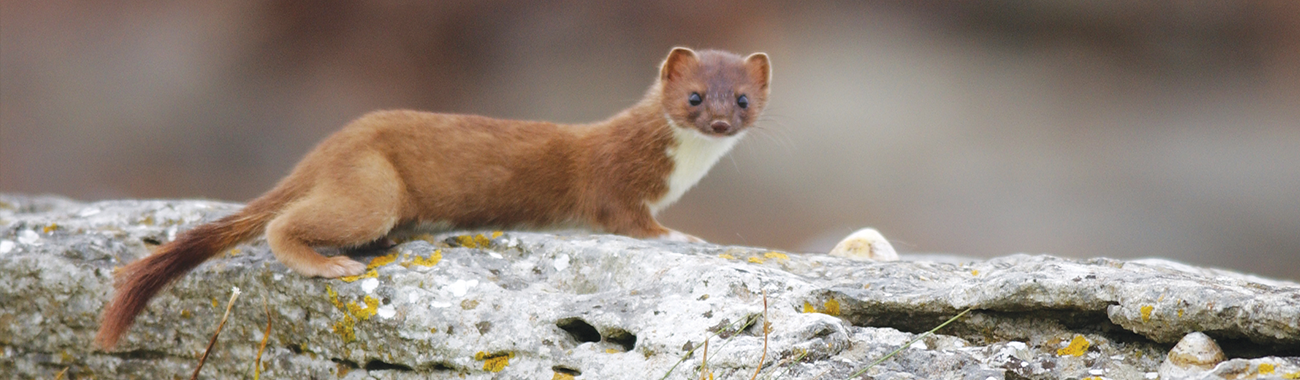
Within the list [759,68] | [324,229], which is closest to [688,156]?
[759,68]

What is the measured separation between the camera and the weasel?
3973mm

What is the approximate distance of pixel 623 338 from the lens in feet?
10.9

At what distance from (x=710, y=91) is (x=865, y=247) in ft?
3.88

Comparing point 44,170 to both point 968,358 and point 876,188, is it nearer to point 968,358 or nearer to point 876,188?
point 876,188

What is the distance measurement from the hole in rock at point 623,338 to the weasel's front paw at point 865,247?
5.01ft

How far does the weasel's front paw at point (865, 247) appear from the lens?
4.61 metres

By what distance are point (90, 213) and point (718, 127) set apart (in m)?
2.88

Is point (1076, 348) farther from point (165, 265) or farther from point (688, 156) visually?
point (165, 265)

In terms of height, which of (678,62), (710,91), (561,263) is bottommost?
(561,263)

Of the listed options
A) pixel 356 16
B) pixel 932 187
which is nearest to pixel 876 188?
pixel 932 187

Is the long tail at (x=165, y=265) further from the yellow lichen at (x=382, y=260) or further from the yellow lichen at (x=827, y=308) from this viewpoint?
the yellow lichen at (x=827, y=308)

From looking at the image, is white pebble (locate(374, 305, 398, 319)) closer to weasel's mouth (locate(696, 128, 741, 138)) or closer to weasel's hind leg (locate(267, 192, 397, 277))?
weasel's hind leg (locate(267, 192, 397, 277))

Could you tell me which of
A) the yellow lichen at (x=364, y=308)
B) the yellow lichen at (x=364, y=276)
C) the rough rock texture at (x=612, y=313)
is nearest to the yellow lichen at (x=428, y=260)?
the rough rock texture at (x=612, y=313)

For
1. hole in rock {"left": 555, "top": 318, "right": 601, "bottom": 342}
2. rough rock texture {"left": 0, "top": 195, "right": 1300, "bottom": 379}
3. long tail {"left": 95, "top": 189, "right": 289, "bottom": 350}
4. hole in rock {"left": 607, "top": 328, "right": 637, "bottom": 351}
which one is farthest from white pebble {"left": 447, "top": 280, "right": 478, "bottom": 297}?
long tail {"left": 95, "top": 189, "right": 289, "bottom": 350}
